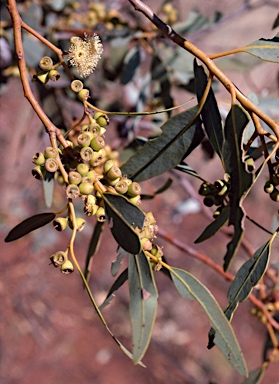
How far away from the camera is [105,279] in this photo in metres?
4.38

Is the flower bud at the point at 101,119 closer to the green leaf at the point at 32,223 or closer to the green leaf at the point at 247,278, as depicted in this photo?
the green leaf at the point at 32,223

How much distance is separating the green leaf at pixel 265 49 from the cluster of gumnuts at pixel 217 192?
0.62 ft

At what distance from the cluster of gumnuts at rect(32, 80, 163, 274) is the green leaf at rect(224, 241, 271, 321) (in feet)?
0.49

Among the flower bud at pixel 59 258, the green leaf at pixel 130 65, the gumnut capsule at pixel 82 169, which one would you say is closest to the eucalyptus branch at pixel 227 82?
the gumnut capsule at pixel 82 169

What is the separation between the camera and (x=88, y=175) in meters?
0.77

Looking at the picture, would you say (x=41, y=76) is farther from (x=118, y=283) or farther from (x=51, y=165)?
(x=118, y=283)

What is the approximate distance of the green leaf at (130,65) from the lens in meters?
1.61

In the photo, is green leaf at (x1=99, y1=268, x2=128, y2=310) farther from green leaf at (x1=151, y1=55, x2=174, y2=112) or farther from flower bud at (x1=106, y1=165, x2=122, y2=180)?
green leaf at (x1=151, y1=55, x2=174, y2=112)

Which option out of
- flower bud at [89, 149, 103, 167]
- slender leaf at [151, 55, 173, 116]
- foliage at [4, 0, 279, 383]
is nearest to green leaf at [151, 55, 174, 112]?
slender leaf at [151, 55, 173, 116]

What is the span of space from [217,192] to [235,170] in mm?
99

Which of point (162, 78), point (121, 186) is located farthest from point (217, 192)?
point (162, 78)

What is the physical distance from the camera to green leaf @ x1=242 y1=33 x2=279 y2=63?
86 centimetres

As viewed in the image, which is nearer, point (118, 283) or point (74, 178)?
point (74, 178)

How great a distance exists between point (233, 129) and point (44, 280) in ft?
12.2
